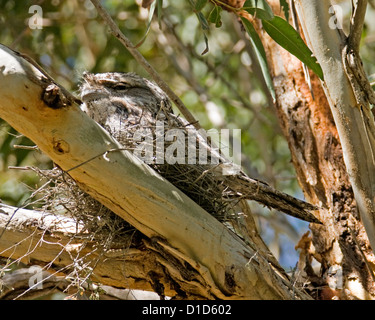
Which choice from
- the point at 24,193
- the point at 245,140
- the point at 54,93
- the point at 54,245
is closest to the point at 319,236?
the point at 54,245

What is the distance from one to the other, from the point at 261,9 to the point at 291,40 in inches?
9.3

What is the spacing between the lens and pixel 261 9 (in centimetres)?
186

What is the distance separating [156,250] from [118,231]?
194mm

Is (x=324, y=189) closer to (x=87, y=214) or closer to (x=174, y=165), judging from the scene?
(x=174, y=165)

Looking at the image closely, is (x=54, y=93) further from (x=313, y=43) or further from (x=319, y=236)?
(x=319, y=236)

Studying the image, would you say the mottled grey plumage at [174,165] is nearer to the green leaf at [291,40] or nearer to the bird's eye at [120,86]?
the bird's eye at [120,86]

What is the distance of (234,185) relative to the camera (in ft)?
7.29

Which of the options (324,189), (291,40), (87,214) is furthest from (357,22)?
(87,214)

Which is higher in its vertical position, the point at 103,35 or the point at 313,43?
the point at 103,35

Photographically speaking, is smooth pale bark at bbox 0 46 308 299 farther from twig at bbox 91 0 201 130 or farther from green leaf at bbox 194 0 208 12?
green leaf at bbox 194 0 208 12

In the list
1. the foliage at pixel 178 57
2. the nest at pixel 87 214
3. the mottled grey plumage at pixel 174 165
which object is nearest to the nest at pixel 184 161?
the mottled grey plumage at pixel 174 165

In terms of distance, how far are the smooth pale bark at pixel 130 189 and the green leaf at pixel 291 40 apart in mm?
727

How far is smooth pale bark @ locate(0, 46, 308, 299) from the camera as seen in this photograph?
4.70ft

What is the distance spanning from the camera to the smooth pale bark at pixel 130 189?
143cm
